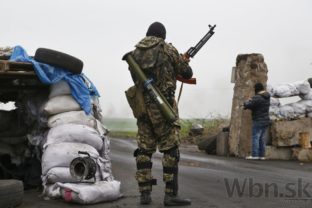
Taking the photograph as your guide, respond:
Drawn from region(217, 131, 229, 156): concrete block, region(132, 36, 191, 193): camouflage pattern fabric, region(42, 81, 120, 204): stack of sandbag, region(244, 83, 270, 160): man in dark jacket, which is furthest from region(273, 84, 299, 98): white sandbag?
region(132, 36, 191, 193): camouflage pattern fabric

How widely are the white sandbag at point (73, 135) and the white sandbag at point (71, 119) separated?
85mm

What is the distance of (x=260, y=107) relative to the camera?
13148mm

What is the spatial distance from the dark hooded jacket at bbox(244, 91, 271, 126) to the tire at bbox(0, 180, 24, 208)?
7.83 metres

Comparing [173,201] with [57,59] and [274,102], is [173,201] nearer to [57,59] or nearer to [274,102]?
[57,59]

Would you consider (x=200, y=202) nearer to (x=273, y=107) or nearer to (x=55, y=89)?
(x=55, y=89)

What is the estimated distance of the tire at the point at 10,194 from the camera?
5.90 metres

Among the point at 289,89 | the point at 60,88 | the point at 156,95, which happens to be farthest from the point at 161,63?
the point at 289,89

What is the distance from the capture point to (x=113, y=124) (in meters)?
32.2

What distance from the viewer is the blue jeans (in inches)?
519

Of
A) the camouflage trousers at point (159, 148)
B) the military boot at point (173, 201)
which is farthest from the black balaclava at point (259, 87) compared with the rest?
the military boot at point (173, 201)

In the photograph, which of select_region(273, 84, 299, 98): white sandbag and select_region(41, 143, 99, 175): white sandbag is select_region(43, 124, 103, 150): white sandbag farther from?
select_region(273, 84, 299, 98): white sandbag

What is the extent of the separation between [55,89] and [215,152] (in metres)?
8.15

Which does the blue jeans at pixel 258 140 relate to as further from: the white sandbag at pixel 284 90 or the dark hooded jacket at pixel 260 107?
the white sandbag at pixel 284 90

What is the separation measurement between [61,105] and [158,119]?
5.81 feet
